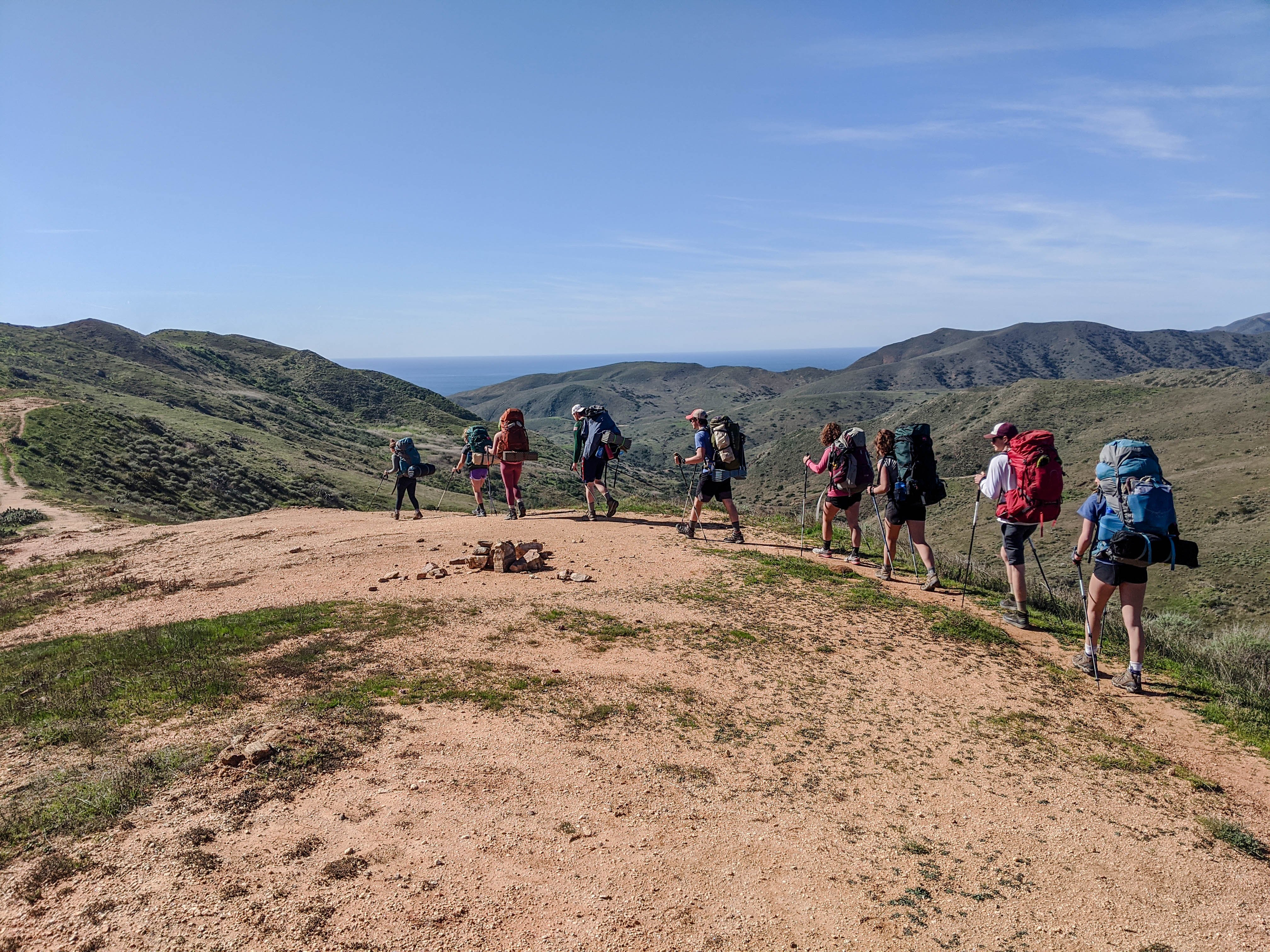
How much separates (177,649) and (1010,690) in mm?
9147

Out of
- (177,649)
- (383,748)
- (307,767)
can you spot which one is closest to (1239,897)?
(383,748)

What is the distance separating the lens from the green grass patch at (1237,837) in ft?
15.4

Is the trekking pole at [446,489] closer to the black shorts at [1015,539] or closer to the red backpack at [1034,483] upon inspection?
the black shorts at [1015,539]

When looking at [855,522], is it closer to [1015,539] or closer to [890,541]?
[890,541]

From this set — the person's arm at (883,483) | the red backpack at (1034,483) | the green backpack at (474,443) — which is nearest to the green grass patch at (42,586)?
the green backpack at (474,443)

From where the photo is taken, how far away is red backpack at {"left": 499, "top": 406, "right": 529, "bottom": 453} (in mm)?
13719

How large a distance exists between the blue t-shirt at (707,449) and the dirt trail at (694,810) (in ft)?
11.6

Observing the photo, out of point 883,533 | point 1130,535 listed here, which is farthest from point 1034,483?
point 883,533

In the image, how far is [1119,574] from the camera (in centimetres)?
679

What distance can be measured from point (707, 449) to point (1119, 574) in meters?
6.22

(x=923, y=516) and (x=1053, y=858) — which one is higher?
(x=923, y=516)

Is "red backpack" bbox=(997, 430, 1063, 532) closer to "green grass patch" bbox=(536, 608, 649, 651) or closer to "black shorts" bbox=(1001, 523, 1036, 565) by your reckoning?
"black shorts" bbox=(1001, 523, 1036, 565)

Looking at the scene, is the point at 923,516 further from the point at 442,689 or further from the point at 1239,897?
the point at 442,689

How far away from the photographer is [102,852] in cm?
406
